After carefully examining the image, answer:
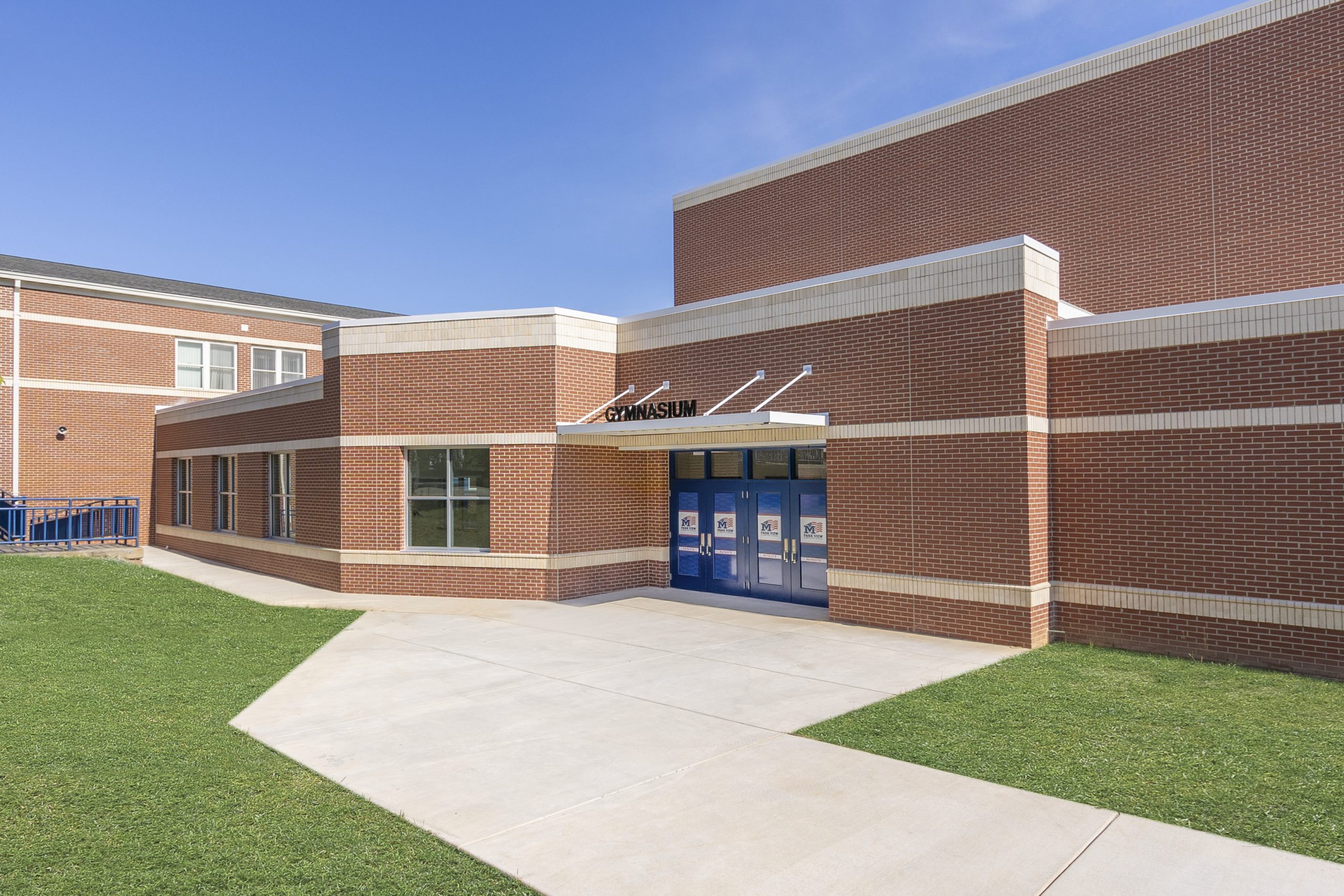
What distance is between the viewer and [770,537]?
15.4 m

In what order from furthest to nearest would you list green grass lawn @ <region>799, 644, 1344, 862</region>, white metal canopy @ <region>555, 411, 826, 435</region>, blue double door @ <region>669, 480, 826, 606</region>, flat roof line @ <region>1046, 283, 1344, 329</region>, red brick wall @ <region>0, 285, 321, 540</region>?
red brick wall @ <region>0, 285, 321, 540</region>
blue double door @ <region>669, 480, 826, 606</region>
white metal canopy @ <region>555, 411, 826, 435</region>
flat roof line @ <region>1046, 283, 1344, 329</region>
green grass lawn @ <region>799, 644, 1344, 862</region>

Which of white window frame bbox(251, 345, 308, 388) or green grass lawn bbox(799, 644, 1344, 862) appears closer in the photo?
green grass lawn bbox(799, 644, 1344, 862)

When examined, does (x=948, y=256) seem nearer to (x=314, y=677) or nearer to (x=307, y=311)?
(x=314, y=677)

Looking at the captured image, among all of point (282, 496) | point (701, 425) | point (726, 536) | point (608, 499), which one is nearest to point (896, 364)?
point (701, 425)

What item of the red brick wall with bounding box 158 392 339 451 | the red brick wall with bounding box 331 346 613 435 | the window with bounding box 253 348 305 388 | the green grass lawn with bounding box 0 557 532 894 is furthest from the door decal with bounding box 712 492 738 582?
the window with bounding box 253 348 305 388

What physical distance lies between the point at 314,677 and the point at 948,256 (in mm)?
10050

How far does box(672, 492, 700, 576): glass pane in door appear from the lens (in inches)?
651

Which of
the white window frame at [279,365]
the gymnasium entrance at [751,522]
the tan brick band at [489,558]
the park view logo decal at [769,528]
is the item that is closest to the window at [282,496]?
the tan brick band at [489,558]

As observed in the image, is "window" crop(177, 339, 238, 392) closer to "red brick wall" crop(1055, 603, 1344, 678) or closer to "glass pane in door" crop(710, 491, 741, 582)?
"glass pane in door" crop(710, 491, 741, 582)

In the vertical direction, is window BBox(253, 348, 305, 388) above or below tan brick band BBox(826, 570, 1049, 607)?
above

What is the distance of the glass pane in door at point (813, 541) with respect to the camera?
14438mm

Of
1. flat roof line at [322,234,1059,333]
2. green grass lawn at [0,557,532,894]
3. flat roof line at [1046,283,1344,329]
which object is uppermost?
flat roof line at [322,234,1059,333]

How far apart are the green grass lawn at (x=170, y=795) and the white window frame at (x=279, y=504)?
812cm

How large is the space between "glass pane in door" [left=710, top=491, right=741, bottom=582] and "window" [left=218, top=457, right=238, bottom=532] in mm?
13716
